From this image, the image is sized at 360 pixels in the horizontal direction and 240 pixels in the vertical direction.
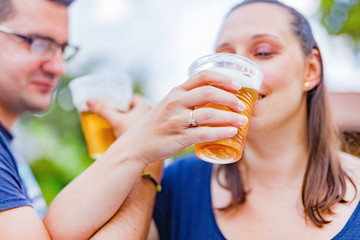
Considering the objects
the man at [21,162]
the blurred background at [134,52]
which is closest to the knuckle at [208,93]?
the man at [21,162]

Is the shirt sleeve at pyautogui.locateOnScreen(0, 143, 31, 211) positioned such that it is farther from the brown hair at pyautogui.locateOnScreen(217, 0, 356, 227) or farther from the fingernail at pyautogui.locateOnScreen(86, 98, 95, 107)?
the brown hair at pyautogui.locateOnScreen(217, 0, 356, 227)

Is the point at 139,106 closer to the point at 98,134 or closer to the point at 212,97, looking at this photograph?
the point at 98,134

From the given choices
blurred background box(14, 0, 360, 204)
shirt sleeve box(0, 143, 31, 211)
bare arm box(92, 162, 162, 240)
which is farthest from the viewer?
blurred background box(14, 0, 360, 204)

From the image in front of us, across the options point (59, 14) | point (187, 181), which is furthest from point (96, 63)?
point (187, 181)

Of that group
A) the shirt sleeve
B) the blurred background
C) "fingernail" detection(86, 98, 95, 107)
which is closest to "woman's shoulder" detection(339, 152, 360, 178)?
"fingernail" detection(86, 98, 95, 107)

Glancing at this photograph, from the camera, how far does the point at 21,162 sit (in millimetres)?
2350

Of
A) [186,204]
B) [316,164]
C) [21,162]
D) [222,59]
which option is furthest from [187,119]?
[21,162]

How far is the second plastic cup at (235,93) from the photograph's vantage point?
4.15 ft

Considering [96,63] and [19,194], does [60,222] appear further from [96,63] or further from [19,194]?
[96,63]

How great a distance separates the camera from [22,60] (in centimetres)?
215

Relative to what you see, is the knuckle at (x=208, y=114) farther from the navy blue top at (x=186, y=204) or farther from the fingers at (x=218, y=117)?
the navy blue top at (x=186, y=204)

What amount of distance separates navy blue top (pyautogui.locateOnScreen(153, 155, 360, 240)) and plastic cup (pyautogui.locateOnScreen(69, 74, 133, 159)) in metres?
0.51

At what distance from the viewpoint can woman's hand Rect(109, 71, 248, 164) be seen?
1.19 metres

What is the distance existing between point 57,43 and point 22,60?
305 millimetres
